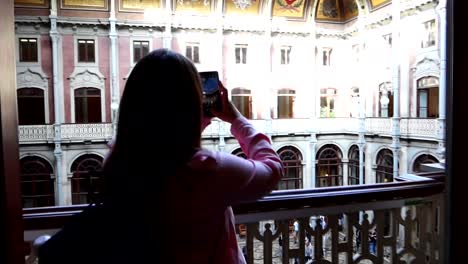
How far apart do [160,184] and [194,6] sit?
12.5 meters

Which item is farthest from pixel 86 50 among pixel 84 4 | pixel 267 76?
pixel 267 76

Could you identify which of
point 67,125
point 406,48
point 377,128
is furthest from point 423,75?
point 67,125

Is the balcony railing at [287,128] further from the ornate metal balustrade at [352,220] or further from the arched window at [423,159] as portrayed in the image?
the ornate metal balustrade at [352,220]

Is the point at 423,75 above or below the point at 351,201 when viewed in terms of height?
above

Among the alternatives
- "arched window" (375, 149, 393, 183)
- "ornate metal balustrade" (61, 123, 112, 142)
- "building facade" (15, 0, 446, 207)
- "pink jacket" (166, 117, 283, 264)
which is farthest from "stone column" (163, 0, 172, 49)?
"pink jacket" (166, 117, 283, 264)

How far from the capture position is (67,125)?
11688 millimetres

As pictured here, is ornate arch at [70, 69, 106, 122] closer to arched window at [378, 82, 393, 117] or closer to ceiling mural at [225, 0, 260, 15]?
ceiling mural at [225, 0, 260, 15]

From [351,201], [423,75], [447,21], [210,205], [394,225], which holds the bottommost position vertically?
[394,225]

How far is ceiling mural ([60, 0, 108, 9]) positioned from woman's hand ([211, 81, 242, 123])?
1206 centimetres

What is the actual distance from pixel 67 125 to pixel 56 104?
2.35ft

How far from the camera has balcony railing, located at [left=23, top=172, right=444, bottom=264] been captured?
1.41 metres

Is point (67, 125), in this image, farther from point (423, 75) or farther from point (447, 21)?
point (447, 21)

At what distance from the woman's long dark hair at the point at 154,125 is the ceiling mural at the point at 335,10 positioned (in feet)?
45.0

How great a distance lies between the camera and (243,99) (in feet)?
43.6
